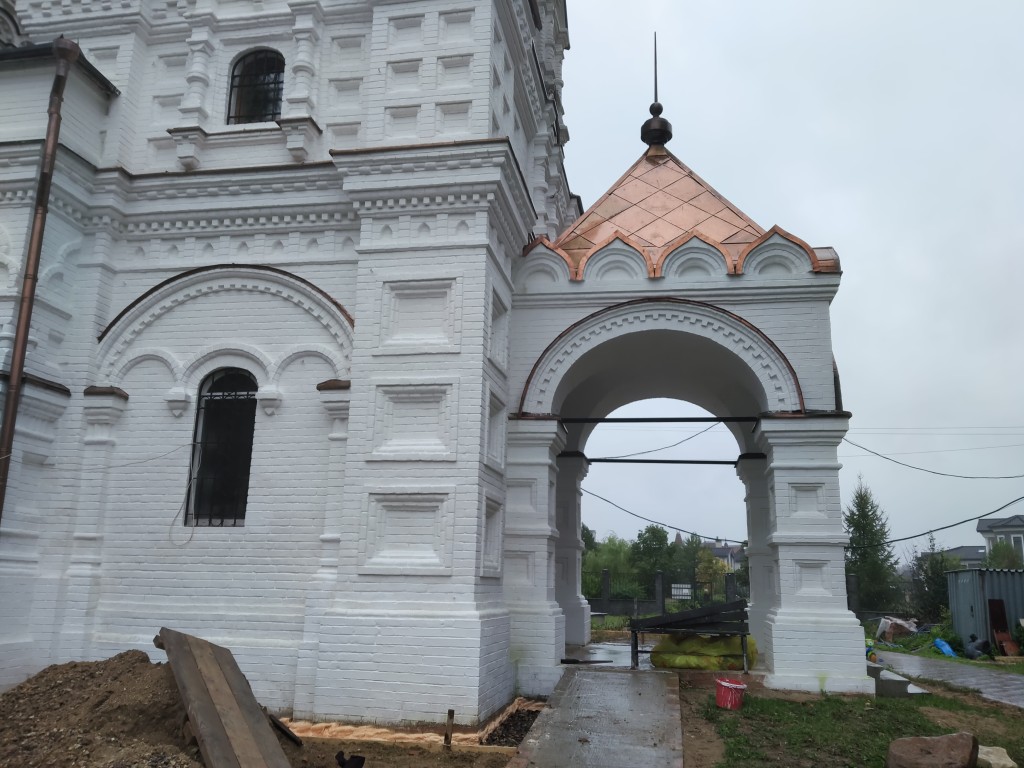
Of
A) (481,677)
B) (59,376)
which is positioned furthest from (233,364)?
(481,677)

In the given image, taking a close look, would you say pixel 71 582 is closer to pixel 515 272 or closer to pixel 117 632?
pixel 117 632

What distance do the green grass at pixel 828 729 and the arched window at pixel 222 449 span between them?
15.5 ft

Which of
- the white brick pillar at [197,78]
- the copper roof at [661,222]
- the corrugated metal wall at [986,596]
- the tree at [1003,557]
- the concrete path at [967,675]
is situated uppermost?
the white brick pillar at [197,78]

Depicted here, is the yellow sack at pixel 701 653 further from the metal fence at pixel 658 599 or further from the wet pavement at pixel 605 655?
the metal fence at pixel 658 599

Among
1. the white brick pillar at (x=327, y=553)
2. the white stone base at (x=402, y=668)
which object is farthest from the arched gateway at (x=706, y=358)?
the white brick pillar at (x=327, y=553)

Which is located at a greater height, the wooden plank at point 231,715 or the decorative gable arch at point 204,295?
the decorative gable arch at point 204,295

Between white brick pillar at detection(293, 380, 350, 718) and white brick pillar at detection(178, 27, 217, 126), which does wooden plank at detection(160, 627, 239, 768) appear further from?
white brick pillar at detection(178, 27, 217, 126)

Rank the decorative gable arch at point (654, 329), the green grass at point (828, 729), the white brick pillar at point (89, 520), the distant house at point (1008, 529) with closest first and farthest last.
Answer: the green grass at point (828, 729), the white brick pillar at point (89, 520), the decorative gable arch at point (654, 329), the distant house at point (1008, 529)

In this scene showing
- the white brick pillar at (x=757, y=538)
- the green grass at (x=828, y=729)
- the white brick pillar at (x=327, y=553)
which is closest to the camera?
the green grass at (x=828, y=729)

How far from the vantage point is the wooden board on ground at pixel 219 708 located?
4.62m

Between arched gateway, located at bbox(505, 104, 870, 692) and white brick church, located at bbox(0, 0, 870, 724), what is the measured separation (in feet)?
0.10

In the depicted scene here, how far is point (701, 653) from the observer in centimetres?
842

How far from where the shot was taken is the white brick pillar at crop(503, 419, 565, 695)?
8094mm

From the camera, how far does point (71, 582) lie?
7.69 m
